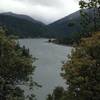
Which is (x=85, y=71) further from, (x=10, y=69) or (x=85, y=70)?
(x=10, y=69)

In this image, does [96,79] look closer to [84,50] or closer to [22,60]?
[84,50]

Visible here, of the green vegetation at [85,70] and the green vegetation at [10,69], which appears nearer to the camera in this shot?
the green vegetation at [85,70]

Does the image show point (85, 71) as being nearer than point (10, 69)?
Yes

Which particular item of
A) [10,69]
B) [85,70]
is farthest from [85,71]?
[10,69]

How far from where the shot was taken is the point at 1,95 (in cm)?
3089

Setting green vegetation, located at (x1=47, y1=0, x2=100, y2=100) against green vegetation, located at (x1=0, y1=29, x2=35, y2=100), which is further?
green vegetation, located at (x1=0, y1=29, x2=35, y2=100)

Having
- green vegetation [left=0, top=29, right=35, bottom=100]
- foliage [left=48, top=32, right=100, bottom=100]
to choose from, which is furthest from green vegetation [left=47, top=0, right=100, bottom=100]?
green vegetation [left=0, top=29, right=35, bottom=100]

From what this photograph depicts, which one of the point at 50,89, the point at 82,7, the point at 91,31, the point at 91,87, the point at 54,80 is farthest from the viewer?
the point at 54,80

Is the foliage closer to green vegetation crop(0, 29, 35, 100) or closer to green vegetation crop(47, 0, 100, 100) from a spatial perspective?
green vegetation crop(47, 0, 100, 100)

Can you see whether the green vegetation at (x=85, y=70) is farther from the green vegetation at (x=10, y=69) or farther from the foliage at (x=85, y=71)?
the green vegetation at (x=10, y=69)

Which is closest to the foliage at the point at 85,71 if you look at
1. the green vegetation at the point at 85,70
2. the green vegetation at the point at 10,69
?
the green vegetation at the point at 85,70

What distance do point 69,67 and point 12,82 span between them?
4916 mm

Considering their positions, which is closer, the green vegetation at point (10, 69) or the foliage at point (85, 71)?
the foliage at point (85, 71)

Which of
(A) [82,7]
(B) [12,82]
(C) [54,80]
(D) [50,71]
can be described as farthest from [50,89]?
(A) [82,7]
